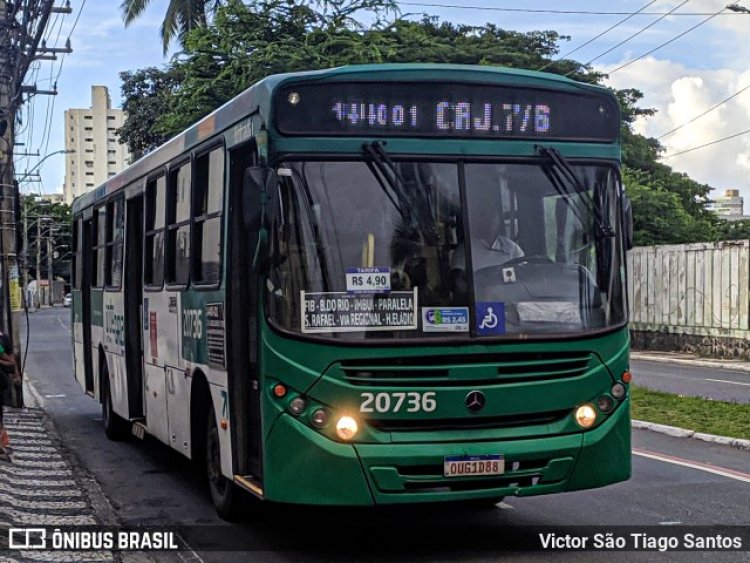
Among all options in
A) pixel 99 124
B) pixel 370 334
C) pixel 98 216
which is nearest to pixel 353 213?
pixel 370 334

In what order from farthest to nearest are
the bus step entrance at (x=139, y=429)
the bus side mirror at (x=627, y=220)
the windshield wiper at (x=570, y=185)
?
the bus step entrance at (x=139, y=429)
the bus side mirror at (x=627, y=220)
the windshield wiper at (x=570, y=185)

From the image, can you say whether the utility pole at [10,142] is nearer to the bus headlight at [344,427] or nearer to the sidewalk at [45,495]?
the sidewalk at [45,495]

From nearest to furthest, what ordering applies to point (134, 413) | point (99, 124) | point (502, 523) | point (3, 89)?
point (502, 523) < point (134, 413) < point (3, 89) < point (99, 124)

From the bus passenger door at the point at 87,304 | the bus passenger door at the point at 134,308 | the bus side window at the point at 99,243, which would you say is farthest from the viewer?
the bus passenger door at the point at 87,304

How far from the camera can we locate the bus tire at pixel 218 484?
28.3ft

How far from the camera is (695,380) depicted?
73.9 ft

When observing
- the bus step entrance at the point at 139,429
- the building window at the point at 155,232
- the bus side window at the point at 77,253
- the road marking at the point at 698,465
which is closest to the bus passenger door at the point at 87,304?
the bus side window at the point at 77,253

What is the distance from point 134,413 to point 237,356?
4937 millimetres

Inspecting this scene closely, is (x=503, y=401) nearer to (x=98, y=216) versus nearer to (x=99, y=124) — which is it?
(x=98, y=216)

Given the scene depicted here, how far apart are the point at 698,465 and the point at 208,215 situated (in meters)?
5.49

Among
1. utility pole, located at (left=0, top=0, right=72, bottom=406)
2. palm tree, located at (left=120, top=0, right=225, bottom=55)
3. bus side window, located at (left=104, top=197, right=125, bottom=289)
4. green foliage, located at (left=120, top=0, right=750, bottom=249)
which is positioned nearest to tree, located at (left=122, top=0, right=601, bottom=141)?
green foliage, located at (left=120, top=0, right=750, bottom=249)

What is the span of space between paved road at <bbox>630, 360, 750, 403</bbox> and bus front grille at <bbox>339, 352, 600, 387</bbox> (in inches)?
431

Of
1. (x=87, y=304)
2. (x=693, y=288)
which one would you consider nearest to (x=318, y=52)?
(x=693, y=288)

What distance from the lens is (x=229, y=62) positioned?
32.4 metres
